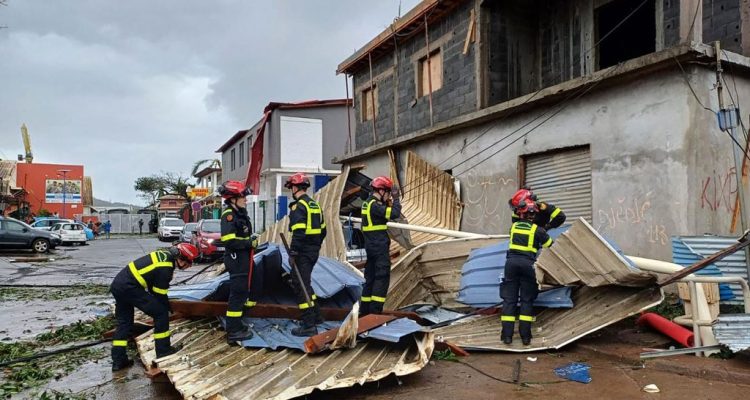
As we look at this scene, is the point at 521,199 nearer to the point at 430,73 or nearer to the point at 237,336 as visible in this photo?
the point at 237,336

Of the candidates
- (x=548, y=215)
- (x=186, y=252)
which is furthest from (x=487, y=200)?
(x=186, y=252)

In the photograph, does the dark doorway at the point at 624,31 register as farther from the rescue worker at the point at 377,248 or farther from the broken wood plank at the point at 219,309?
the broken wood plank at the point at 219,309

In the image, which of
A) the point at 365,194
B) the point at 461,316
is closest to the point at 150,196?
the point at 365,194

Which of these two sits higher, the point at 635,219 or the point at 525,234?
the point at 635,219

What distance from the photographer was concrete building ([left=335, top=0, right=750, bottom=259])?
7238 millimetres

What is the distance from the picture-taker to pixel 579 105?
8.80 meters

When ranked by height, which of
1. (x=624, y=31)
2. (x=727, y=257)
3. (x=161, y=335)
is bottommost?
(x=161, y=335)

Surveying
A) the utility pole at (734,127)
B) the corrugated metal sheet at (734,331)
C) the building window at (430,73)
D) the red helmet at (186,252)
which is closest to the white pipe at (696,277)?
the corrugated metal sheet at (734,331)

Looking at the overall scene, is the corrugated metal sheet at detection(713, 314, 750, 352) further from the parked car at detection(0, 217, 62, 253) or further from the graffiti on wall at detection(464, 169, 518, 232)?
the parked car at detection(0, 217, 62, 253)

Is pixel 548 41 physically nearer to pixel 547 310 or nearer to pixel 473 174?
pixel 473 174

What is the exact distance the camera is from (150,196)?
6588cm

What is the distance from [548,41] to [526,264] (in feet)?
Result: 25.9

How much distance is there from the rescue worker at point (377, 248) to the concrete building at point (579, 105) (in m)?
3.84

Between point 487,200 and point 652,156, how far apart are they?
386 centimetres
